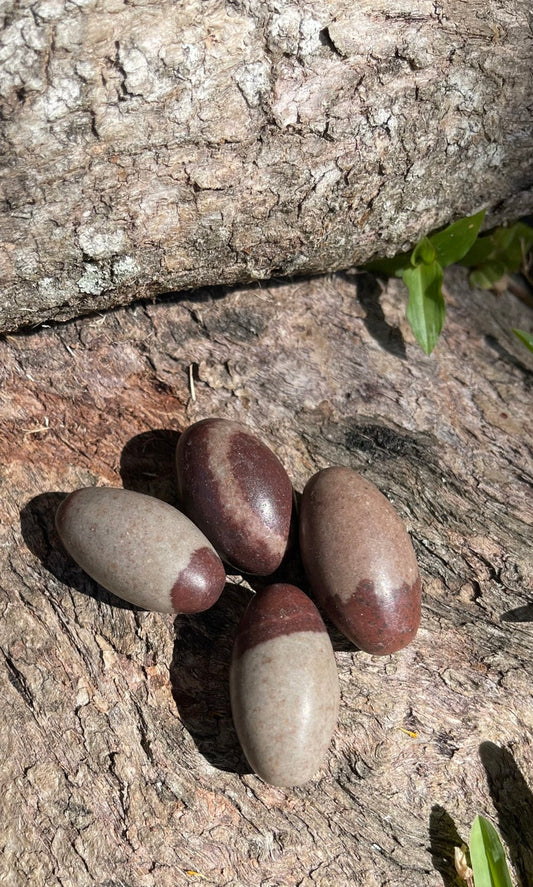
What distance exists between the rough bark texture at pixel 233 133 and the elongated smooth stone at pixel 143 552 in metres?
0.82

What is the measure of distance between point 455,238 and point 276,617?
6.40 feet

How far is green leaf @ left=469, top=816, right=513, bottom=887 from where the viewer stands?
94.7 inches

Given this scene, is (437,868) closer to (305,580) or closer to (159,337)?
(305,580)

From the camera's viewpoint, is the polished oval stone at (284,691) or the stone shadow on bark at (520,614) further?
the stone shadow on bark at (520,614)

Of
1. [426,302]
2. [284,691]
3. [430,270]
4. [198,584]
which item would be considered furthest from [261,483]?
[430,270]

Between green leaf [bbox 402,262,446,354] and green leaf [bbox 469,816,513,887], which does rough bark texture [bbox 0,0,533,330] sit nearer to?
green leaf [bbox 402,262,446,354]

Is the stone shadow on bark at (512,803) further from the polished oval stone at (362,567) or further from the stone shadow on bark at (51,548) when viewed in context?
the stone shadow on bark at (51,548)

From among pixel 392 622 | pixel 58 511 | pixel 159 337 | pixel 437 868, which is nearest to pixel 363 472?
pixel 392 622

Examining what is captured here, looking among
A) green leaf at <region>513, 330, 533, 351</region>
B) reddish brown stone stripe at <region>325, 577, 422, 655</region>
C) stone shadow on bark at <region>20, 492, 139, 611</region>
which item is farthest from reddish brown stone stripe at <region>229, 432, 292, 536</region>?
green leaf at <region>513, 330, 533, 351</region>

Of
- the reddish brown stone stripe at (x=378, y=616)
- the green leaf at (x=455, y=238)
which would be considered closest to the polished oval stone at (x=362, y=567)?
the reddish brown stone stripe at (x=378, y=616)

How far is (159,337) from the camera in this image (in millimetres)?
3037

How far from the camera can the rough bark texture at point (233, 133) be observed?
7.10 feet

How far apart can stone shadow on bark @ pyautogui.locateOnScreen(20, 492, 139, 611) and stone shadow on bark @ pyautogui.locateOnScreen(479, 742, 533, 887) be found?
143 cm

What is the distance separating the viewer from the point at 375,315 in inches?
133
